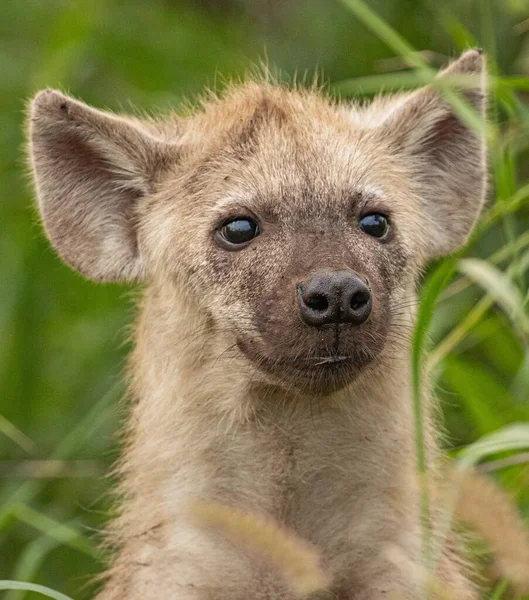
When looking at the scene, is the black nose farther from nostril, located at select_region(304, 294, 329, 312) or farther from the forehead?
the forehead

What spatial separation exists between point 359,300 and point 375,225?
52 cm

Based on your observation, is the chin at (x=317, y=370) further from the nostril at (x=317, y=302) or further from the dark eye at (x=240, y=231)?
the dark eye at (x=240, y=231)

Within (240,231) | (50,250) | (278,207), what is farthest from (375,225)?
(50,250)

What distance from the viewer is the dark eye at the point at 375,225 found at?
4117 mm

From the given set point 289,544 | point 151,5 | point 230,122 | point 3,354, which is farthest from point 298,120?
point 151,5

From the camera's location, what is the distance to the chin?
3787 mm

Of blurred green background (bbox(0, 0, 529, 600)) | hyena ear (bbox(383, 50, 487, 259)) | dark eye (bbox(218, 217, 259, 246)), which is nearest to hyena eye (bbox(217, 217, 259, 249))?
dark eye (bbox(218, 217, 259, 246))

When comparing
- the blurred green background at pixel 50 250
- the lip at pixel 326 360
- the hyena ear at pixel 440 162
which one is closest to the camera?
the lip at pixel 326 360

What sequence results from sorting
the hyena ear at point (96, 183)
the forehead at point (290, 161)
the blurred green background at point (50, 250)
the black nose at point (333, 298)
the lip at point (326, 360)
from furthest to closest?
1. the blurred green background at point (50, 250)
2. the hyena ear at point (96, 183)
3. the forehead at point (290, 161)
4. the lip at point (326, 360)
5. the black nose at point (333, 298)

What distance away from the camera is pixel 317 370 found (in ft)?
12.5

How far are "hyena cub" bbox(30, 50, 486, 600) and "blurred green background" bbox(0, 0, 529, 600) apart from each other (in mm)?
1066

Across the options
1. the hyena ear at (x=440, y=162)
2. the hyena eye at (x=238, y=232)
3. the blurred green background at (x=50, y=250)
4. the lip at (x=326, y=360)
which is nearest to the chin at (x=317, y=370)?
the lip at (x=326, y=360)

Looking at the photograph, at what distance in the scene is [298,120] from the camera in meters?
4.38

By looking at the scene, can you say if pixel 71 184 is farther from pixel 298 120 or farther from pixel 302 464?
pixel 302 464
